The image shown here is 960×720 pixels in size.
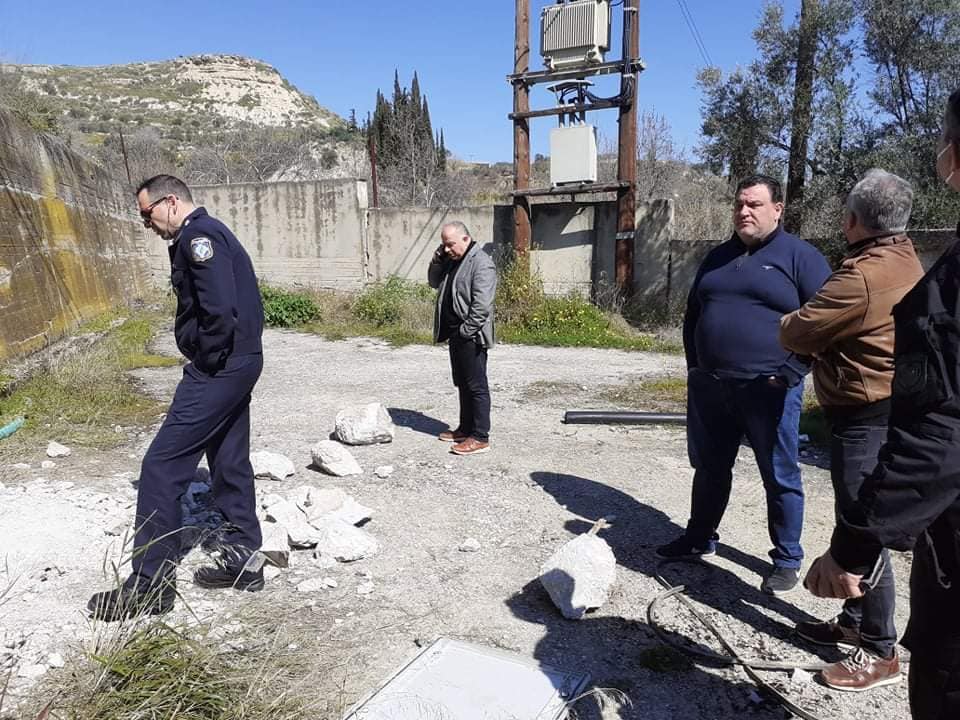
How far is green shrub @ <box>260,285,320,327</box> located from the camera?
42.3 ft

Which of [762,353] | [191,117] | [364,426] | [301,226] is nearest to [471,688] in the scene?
[762,353]

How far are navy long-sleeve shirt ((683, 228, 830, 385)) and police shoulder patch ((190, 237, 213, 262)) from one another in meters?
2.40

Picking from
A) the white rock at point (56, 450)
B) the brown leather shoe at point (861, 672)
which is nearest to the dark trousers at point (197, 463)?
the white rock at point (56, 450)

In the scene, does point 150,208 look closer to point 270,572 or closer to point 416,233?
point 270,572

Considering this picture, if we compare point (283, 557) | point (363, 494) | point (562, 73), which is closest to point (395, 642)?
point (283, 557)

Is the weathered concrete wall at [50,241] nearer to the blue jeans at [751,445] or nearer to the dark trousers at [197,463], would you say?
the dark trousers at [197,463]

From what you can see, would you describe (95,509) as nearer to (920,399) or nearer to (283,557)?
(283,557)

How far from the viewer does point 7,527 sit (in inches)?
147

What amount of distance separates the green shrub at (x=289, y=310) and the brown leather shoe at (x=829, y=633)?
1128cm

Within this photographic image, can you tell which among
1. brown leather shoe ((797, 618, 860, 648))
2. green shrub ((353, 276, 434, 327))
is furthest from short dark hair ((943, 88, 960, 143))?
green shrub ((353, 276, 434, 327))

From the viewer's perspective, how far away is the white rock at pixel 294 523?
3686 millimetres

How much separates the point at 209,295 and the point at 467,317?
2378 millimetres

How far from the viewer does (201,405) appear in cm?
310

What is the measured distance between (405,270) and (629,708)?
12.1 meters
